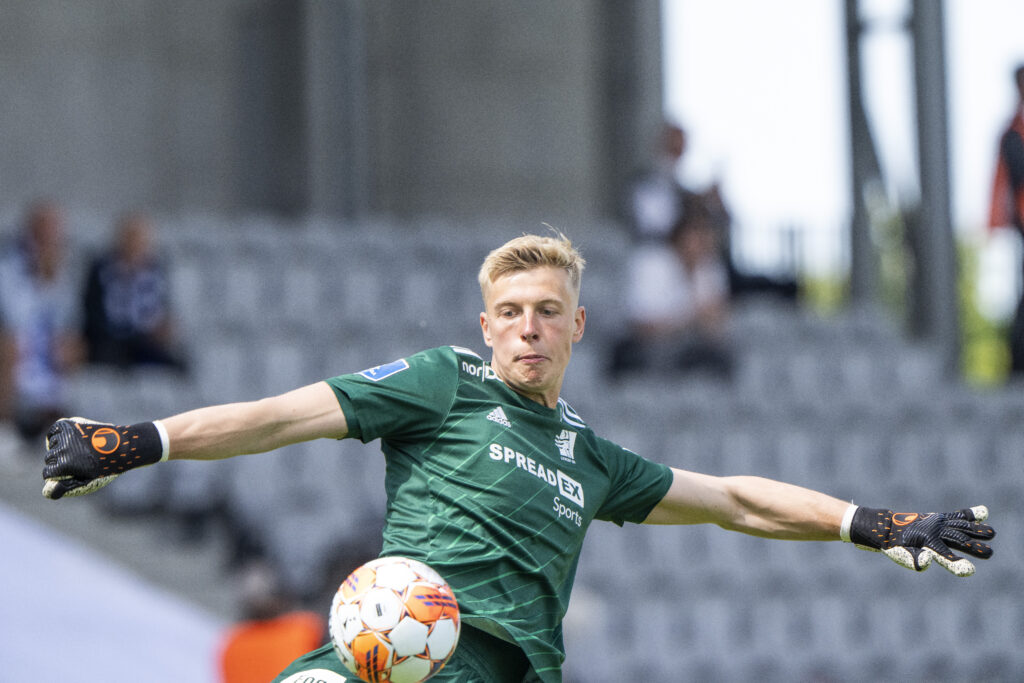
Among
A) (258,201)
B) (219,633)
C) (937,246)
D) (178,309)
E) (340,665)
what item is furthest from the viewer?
(258,201)

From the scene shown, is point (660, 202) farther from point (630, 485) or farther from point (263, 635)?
point (630, 485)

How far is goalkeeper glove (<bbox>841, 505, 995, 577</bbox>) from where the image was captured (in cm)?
471

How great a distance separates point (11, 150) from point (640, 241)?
6390 mm

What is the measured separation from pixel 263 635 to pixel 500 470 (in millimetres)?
4405

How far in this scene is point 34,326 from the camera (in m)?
10.9

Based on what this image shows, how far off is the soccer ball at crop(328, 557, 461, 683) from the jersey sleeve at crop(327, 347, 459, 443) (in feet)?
1.46

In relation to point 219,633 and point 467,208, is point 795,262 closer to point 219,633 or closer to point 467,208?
point 467,208

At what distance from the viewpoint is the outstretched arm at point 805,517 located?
4773mm

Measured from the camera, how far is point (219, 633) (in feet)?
34.0

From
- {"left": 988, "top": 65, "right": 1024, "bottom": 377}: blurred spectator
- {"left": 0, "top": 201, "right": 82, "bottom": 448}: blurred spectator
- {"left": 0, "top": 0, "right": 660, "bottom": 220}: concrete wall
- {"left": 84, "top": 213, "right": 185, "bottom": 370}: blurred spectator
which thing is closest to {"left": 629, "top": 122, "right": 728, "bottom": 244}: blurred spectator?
{"left": 988, "top": 65, "right": 1024, "bottom": 377}: blurred spectator

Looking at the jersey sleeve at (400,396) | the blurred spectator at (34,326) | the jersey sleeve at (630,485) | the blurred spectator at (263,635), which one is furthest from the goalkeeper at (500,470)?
the blurred spectator at (34,326)

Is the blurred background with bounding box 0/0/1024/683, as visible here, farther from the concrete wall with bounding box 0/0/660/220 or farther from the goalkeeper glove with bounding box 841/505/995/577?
the goalkeeper glove with bounding box 841/505/995/577

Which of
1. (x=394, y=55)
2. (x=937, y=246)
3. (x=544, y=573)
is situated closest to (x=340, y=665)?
(x=544, y=573)

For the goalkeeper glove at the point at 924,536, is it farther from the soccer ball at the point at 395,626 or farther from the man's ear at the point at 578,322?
the soccer ball at the point at 395,626
